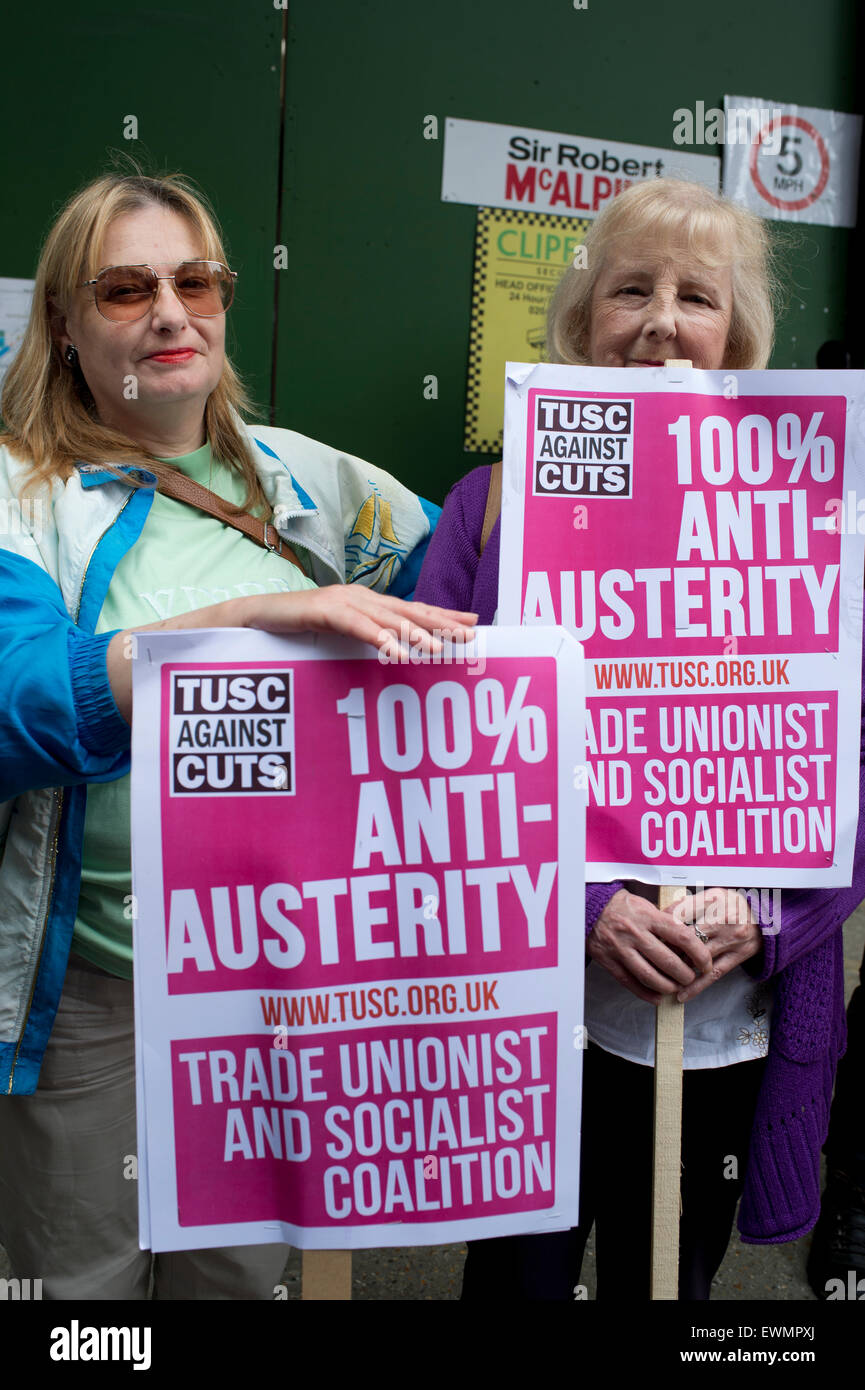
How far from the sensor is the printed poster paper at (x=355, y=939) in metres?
1.22

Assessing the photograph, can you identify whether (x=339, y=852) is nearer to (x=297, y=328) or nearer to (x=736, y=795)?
(x=736, y=795)

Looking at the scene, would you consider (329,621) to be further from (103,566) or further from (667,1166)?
(667,1166)

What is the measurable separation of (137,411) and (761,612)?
3.05ft

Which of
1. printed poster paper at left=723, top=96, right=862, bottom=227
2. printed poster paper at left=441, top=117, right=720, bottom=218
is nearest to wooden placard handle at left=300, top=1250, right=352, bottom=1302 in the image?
printed poster paper at left=441, top=117, right=720, bottom=218

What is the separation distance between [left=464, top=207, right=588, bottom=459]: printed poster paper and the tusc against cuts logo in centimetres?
214

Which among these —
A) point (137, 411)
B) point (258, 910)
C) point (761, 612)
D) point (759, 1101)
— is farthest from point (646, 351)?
point (759, 1101)

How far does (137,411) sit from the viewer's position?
5.25 ft

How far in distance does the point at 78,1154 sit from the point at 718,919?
3.21 feet

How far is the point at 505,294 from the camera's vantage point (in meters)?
3.47

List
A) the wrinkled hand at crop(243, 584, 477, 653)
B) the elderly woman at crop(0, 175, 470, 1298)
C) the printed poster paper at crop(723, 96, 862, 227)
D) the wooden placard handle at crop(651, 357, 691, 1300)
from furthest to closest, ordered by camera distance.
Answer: the printed poster paper at crop(723, 96, 862, 227) → the elderly woman at crop(0, 175, 470, 1298) → the wooden placard handle at crop(651, 357, 691, 1300) → the wrinkled hand at crop(243, 584, 477, 653)

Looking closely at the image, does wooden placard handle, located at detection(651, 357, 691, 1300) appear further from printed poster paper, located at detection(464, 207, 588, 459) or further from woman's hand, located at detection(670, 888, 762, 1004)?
printed poster paper, located at detection(464, 207, 588, 459)

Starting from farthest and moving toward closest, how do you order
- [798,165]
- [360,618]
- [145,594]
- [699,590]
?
[798,165]
[145,594]
[699,590]
[360,618]

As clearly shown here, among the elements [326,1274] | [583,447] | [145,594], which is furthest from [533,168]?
[326,1274]

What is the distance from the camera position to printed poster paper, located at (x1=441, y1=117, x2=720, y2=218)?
3.35 meters
